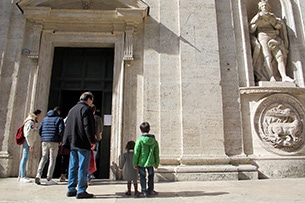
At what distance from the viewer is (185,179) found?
20.1 feet

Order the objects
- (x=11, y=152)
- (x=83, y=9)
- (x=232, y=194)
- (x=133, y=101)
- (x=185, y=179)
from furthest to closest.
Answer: (x=83, y=9) → (x=133, y=101) → (x=11, y=152) → (x=185, y=179) → (x=232, y=194)

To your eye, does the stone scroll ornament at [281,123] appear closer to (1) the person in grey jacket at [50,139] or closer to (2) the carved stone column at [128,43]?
(2) the carved stone column at [128,43]

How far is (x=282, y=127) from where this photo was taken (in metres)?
6.75

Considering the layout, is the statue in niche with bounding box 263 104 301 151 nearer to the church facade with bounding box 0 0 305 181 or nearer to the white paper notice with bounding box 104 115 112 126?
the church facade with bounding box 0 0 305 181

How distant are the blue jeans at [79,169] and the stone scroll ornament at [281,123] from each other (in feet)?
15.1

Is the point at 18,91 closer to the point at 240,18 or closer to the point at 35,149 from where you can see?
the point at 35,149

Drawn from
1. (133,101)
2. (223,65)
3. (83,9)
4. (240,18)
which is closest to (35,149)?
(133,101)

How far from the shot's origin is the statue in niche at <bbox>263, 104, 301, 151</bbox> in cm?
670

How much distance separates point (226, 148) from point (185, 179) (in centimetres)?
138

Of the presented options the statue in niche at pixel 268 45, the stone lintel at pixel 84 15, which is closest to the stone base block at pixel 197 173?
the statue in niche at pixel 268 45

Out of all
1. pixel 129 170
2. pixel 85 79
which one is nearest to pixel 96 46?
pixel 85 79

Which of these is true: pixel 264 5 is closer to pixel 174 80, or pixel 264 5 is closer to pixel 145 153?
pixel 174 80

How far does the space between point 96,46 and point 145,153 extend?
437cm

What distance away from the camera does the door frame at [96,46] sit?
22.2 ft
